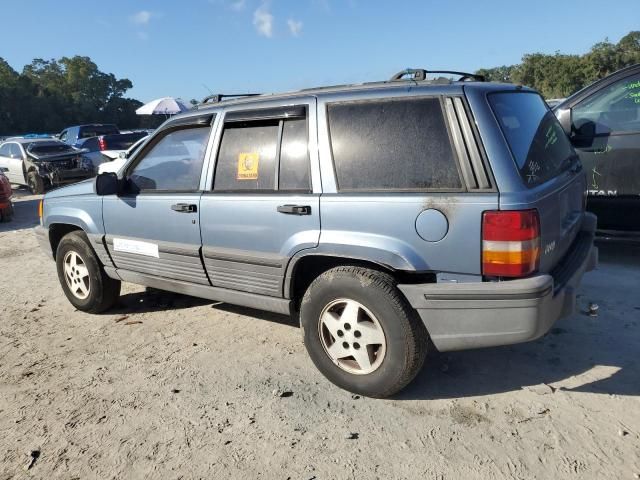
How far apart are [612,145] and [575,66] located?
170ft

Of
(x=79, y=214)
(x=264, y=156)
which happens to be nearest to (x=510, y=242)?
(x=264, y=156)

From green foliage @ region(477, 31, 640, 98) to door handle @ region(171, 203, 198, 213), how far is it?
45524 millimetres

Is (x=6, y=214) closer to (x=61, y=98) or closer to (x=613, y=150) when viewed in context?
(x=613, y=150)

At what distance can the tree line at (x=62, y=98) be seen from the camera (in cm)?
4978

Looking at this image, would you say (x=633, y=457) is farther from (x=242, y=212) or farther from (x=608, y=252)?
(x=608, y=252)

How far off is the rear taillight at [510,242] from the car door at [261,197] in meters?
1.00

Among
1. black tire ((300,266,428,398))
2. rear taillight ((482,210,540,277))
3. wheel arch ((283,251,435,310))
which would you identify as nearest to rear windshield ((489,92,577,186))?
rear taillight ((482,210,540,277))

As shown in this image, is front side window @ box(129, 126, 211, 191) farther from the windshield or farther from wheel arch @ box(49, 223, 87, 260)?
the windshield

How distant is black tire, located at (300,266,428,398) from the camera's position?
2873 millimetres

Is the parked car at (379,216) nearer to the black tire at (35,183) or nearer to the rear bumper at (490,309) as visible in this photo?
the rear bumper at (490,309)

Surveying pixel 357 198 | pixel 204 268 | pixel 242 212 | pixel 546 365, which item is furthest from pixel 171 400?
pixel 546 365

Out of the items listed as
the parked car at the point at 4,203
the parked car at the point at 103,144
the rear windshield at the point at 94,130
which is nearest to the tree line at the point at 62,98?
the rear windshield at the point at 94,130

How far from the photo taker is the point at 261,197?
337 centimetres

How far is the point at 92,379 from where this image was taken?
3.58 metres
